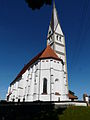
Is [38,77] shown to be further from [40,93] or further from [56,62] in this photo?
[56,62]

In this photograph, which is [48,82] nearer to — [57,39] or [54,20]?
[57,39]

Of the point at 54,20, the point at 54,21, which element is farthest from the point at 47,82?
the point at 54,20

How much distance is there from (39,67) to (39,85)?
4165 millimetres

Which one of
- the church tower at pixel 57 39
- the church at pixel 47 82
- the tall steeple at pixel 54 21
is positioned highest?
the tall steeple at pixel 54 21

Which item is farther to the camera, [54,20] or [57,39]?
[54,20]

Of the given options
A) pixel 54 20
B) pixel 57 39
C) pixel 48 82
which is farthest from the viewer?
pixel 54 20

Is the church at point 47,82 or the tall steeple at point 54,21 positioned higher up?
the tall steeple at point 54,21

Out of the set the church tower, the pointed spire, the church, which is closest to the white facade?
the church

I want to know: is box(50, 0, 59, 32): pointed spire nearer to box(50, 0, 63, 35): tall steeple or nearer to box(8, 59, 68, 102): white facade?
box(50, 0, 63, 35): tall steeple

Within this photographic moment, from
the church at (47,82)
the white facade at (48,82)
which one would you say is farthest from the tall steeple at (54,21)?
the white facade at (48,82)

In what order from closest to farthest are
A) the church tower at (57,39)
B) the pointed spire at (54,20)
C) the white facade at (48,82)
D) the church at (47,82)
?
the white facade at (48,82), the church at (47,82), the church tower at (57,39), the pointed spire at (54,20)

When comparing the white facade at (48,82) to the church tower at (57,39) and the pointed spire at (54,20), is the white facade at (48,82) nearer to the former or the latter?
the church tower at (57,39)

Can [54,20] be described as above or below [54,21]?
above

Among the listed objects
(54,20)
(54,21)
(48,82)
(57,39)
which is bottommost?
(48,82)
